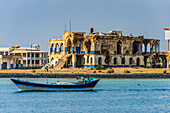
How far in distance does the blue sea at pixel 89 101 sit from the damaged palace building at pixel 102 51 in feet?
137

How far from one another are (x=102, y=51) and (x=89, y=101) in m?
60.6

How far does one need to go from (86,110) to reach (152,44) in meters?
77.4

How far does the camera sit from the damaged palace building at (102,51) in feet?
415

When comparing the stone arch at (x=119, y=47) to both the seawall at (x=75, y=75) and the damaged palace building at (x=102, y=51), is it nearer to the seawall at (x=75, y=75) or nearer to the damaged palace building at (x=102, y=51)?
the damaged palace building at (x=102, y=51)

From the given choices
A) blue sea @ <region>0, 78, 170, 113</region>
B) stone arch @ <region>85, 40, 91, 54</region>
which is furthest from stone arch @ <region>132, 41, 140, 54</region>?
blue sea @ <region>0, 78, 170, 113</region>

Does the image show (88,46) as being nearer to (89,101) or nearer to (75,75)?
(75,75)

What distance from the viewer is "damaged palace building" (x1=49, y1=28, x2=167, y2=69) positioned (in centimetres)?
12662

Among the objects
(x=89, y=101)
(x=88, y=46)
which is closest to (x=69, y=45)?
(x=88, y=46)

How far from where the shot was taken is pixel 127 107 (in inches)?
2467

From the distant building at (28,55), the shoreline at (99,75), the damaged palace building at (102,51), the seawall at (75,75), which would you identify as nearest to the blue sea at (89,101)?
the seawall at (75,75)

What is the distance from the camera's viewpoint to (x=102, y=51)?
420 ft

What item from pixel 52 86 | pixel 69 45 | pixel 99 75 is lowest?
pixel 52 86

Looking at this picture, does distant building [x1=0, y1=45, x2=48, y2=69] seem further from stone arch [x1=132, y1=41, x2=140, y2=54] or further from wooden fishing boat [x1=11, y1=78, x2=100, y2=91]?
wooden fishing boat [x1=11, y1=78, x2=100, y2=91]

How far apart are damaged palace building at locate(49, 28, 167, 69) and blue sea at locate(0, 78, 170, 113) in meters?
41.9
